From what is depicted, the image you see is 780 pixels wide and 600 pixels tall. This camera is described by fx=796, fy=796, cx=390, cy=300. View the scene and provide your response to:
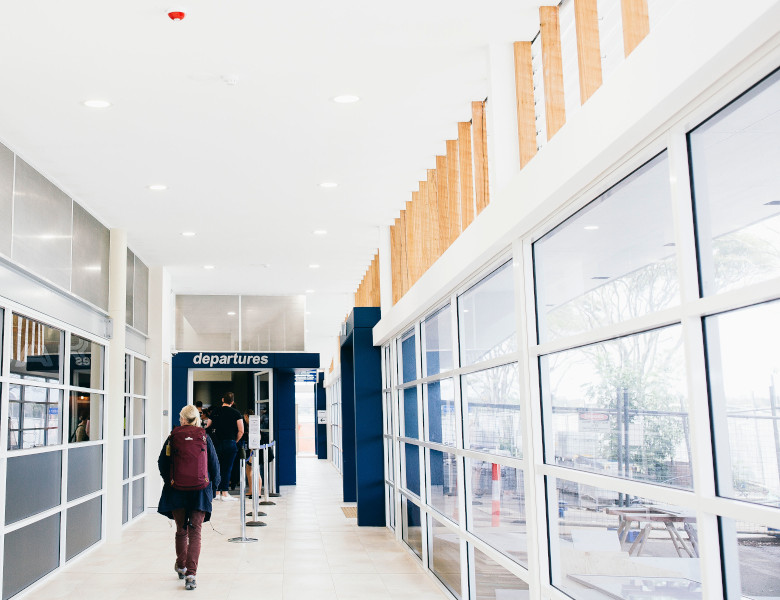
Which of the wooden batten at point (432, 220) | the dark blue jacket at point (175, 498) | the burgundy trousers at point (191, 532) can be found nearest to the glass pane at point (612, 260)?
the wooden batten at point (432, 220)

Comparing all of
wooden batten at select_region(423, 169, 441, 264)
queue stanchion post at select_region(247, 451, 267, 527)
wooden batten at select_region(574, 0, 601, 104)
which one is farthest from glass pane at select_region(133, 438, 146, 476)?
wooden batten at select_region(574, 0, 601, 104)

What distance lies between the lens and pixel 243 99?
5352 mm

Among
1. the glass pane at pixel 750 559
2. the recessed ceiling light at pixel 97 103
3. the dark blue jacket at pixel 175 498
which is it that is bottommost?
the dark blue jacket at pixel 175 498

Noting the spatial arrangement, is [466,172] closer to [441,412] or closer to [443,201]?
[443,201]

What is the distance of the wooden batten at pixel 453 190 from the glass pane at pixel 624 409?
2358 millimetres

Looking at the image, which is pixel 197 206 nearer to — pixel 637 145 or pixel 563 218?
pixel 563 218

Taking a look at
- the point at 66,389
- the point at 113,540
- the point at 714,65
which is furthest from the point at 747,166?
the point at 113,540

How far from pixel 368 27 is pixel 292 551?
545 centimetres

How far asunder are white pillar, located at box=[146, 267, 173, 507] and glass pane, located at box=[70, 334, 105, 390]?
2.58 meters

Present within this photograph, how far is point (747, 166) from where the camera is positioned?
228 cm

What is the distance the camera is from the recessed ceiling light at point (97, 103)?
5.30m

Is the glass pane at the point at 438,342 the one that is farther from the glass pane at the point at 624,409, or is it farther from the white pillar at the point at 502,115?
the glass pane at the point at 624,409

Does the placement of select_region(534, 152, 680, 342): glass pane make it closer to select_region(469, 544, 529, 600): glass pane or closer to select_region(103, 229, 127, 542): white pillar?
select_region(469, 544, 529, 600): glass pane

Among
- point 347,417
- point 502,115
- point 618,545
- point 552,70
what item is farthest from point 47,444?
point 347,417
